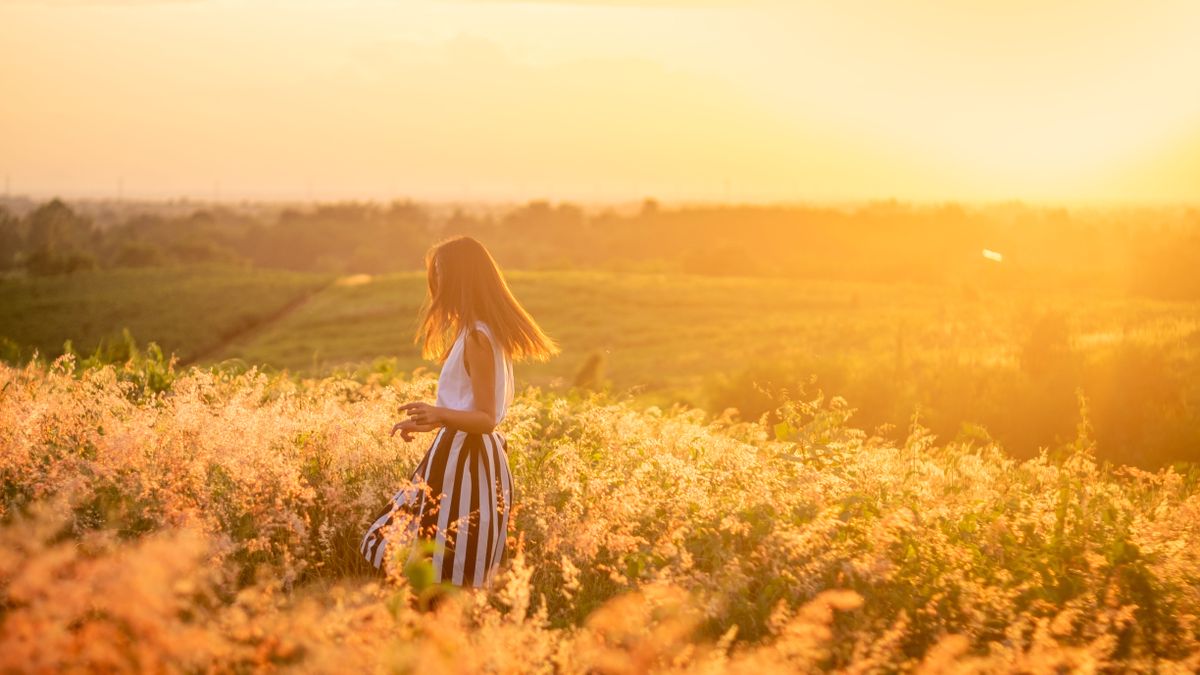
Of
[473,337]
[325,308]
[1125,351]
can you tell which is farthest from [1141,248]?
[325,308]

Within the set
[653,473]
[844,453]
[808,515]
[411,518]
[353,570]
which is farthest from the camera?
[844,453]

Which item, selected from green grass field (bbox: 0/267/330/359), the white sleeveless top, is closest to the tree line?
green grass field (bbox: 0/267/330/359)

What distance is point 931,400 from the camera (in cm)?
1484

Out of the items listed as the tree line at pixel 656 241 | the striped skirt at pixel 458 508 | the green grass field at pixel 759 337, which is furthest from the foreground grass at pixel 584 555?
the tree line at pixel 656 241

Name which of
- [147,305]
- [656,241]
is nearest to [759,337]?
[147,305]

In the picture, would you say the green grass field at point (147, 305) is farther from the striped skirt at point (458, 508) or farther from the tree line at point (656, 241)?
the striped skirt at point (458, 508)

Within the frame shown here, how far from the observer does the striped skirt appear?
14.9 ft

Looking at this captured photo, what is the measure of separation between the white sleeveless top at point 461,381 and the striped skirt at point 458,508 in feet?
0.47

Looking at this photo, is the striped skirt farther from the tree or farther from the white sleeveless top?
the tree

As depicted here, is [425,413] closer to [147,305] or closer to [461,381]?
[461,381]

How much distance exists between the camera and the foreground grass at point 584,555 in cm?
311

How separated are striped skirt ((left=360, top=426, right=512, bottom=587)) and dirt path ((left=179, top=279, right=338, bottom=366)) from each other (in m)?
48.1

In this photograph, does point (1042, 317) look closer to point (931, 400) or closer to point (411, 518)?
point (931, 400)

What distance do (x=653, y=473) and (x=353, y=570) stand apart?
6.21ft
